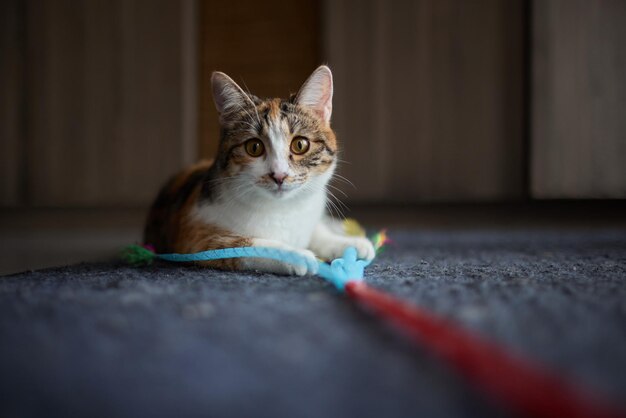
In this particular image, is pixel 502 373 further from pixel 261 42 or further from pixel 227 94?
pixel 261 42

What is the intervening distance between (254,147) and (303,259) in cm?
31

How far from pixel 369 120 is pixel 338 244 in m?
1.55

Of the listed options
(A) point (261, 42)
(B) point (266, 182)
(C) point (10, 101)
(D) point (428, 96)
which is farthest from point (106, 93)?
(B) point (266, 182)

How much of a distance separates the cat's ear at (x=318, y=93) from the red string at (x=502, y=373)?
2.43 ft

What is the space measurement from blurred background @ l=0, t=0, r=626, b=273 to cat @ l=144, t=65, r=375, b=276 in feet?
4.18

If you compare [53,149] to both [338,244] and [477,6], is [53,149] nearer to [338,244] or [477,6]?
[338,244]

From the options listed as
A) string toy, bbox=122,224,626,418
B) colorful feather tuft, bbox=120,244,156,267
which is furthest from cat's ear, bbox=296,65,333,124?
string toy, bbox=122,224,626,418

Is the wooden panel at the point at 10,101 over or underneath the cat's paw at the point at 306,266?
over

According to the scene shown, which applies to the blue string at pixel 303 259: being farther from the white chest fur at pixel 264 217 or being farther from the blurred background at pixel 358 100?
the blurred background at pixel 358 100

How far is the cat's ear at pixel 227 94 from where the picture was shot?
1.10 m

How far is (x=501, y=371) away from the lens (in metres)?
0.37

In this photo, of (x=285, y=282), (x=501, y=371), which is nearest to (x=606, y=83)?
(x=285, y=282)

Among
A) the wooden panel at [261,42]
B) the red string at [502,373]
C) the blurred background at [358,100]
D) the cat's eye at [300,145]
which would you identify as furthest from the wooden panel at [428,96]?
the red string at [502,373]

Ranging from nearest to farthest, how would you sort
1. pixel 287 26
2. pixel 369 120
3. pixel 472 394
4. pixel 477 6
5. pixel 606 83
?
pixel 472 394 → pixel 606 83 → pixel 477 6 → pixel 369 120 → pixel 287 26
